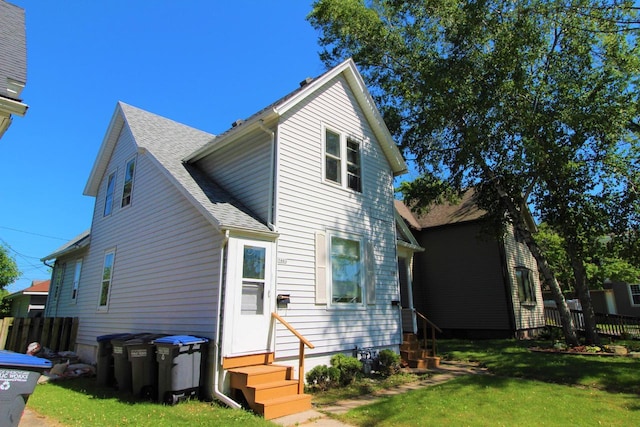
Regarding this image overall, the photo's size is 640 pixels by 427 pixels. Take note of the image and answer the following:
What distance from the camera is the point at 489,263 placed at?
61.8 feet

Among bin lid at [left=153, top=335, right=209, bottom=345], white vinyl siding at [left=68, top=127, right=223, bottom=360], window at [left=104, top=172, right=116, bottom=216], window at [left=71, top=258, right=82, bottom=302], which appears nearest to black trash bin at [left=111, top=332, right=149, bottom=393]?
white vinyl siding at [left=68, top=127, right=223, bottom=360]

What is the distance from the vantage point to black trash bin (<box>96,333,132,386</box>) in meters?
8.73

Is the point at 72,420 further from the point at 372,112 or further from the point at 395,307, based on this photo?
the point at 372,112

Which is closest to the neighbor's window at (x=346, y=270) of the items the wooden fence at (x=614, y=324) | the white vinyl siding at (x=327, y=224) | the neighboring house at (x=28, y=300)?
the white vinyl siding at (x=327, y=224)

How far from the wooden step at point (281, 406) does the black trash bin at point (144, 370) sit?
2210mm

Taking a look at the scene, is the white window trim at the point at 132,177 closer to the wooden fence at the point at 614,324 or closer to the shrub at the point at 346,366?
the shrub at the point at 346,366

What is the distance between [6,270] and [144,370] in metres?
29.8

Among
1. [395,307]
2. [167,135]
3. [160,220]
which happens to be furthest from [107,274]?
[395,307]

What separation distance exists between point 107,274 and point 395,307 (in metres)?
8.98

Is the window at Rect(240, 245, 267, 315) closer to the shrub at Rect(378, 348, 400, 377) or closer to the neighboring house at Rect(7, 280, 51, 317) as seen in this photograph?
the shrub at Rect(378, 348, 400, 377)

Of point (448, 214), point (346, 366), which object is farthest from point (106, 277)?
point (448, 214)

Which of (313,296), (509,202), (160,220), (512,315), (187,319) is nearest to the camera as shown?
(187,319)

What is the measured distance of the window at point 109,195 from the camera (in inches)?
522

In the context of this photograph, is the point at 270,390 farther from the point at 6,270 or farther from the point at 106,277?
the point at 6,270
